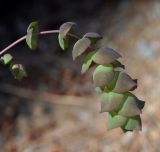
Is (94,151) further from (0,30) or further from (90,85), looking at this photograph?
(0,30)

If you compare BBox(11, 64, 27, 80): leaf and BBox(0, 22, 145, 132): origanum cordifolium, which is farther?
BBox(11, 64, 27, 80): leaf

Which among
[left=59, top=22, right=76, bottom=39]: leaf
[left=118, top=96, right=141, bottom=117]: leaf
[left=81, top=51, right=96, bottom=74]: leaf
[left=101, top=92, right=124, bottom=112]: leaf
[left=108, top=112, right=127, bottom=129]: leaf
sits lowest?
[left=108, top=112, right=127, bottom=129]: leaf

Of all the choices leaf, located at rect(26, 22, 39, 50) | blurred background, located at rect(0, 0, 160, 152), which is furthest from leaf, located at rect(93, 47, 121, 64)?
blurred background, located at rect(0, 0, 160, 152)

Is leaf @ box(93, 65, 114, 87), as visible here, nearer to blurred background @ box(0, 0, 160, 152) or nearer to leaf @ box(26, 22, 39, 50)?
leaf @ box(26, 22, 39, 50)

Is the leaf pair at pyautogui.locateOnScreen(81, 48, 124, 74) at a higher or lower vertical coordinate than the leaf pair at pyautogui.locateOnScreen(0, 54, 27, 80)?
higher

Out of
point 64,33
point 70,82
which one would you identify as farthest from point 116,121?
point 70,82

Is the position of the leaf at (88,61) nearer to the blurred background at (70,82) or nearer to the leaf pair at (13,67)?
the leaf pair at (13,67)

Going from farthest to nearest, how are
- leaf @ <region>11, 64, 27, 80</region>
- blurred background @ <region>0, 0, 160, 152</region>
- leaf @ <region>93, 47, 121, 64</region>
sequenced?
blurred background @ <region>0, 0, 160, 152</region>
leaf @ <region>11, 64, 27, 80</region>
leaf @ <region>93, 47, 121, 64</region>

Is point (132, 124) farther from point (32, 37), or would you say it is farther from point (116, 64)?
point (32, 37)

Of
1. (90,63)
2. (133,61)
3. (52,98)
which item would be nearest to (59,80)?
(52,98)
